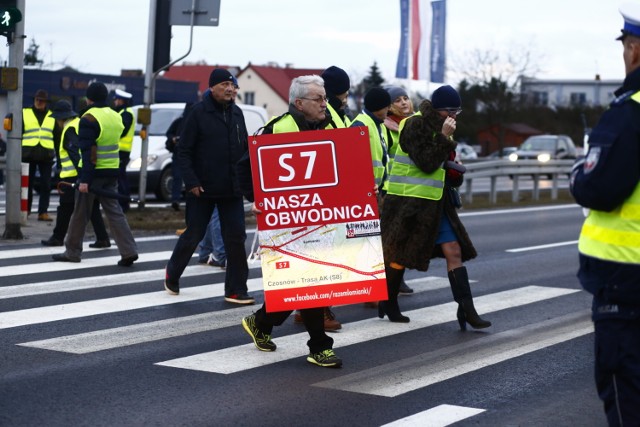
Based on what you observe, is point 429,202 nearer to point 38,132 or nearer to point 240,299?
point 240,299

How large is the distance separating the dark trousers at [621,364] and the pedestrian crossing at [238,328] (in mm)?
1682

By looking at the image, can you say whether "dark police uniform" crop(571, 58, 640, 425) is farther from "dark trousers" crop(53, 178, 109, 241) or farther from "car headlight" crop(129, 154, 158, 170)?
"car headlight" crop(129, 154, 158, 170)

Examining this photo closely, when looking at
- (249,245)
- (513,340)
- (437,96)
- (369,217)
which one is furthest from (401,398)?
(249,245)

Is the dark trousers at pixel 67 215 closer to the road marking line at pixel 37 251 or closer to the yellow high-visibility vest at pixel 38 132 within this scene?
the road marking line at pixel 37 251

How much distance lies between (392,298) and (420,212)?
81cm

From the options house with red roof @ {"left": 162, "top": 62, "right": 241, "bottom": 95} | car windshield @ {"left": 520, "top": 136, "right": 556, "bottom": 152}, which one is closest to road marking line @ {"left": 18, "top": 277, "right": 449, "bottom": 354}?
car windshield @ {"left": 520, "top": 136, "right": 556, "bottom": 152}

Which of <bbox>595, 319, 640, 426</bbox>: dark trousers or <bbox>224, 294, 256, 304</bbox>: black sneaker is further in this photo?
<bbox>224, 294, 256, 304</bbox>: black sneaker

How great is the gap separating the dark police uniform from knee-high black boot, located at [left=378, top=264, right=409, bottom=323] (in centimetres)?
469

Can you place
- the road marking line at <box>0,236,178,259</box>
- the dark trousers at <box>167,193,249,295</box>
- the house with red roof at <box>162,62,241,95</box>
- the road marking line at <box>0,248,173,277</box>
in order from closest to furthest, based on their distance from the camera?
the dark trousers at <box>167,193,249,295</box> < the road marking line at <box>0,248,173,277</box> < the road marking line at <box>0,236,178,259</box> < the house with red roof at <box>162,62,241,95</box>

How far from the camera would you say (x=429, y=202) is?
895 cm

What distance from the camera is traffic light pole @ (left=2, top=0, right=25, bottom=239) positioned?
14.2 metres

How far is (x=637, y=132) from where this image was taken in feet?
14.4

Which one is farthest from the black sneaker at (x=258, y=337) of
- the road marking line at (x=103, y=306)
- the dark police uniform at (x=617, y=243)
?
the dark police uniform at (x=617, y=243)

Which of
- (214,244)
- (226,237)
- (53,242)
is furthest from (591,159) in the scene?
(53,242)
